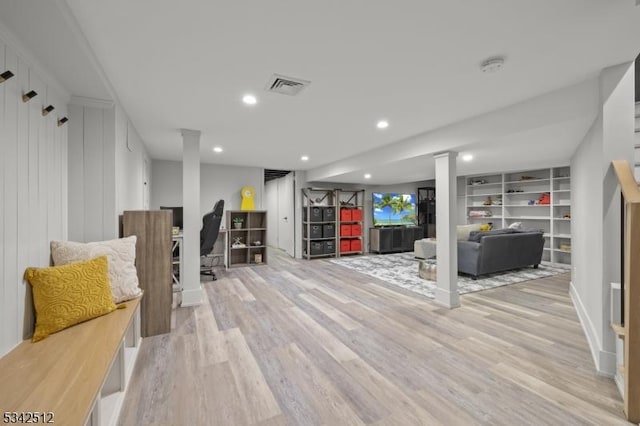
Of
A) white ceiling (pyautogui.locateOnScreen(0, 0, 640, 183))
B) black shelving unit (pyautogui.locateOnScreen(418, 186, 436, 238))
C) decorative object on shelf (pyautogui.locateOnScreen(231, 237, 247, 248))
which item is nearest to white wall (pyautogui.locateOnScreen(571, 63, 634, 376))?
white ceiling (pyautogui.locateOnScreen(0, 0, 640, 183))

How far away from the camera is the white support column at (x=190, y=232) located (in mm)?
3424

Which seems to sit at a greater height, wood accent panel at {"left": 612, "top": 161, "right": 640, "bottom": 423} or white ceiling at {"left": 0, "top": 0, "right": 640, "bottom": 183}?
white ceiling at {"left": 0, "top": 0, "right": 640, "bottom": 183}

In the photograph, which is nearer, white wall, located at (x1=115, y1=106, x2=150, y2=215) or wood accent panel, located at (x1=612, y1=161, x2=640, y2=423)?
wood accent panel, located at (x1=612, y1=161, x2=640, y2=423)

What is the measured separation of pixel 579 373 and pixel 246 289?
3702 mm

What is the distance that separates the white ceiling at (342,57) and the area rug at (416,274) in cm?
212

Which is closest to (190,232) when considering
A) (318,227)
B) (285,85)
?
(285,85)

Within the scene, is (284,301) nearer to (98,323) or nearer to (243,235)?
(98,323)

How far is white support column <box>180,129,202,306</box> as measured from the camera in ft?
11.2

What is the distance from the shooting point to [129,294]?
83.5 inches

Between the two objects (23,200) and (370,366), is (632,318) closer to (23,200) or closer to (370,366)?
(370,366)

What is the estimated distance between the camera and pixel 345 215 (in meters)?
7.20

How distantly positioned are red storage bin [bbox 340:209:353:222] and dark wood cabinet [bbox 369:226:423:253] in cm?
91

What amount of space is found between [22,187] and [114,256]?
0.75m

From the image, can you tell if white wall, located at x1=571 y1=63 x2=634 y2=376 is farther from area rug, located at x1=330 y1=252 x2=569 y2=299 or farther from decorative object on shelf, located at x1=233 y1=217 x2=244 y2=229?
decorative object on shelf, located at x1=233 y1=217 x2=244 y2=229
